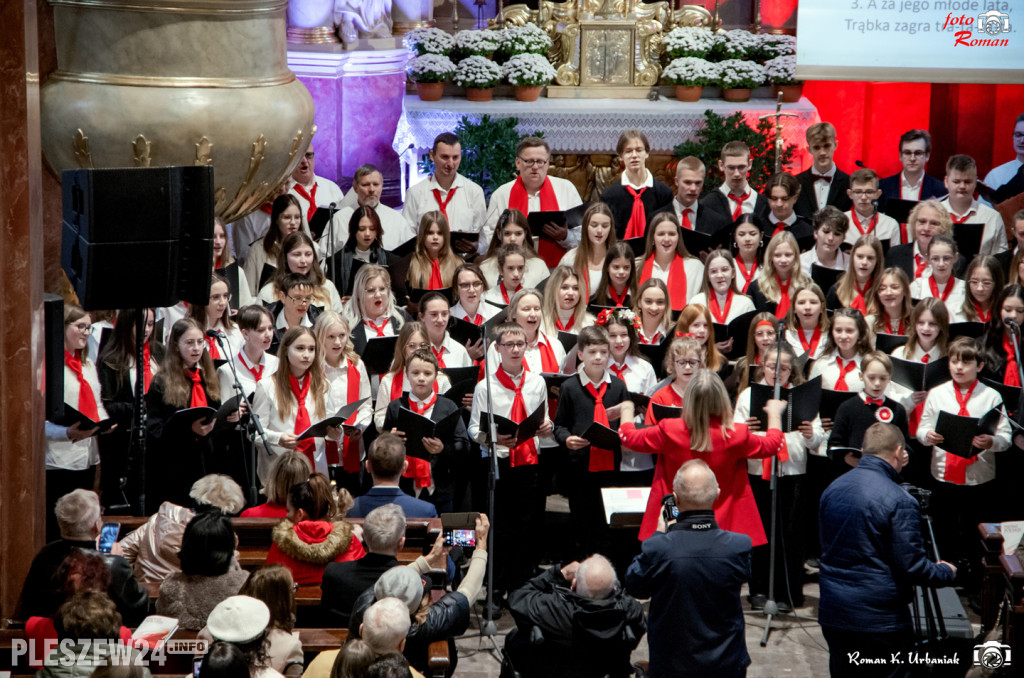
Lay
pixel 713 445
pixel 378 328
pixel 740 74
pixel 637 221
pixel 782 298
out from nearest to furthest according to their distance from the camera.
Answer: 1. pixel 713 445
2. pixel 378 328
3. pixel 782 298
4. pixel 637 221
5. pixel 740 74

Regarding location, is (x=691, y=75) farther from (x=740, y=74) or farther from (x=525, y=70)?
(x=525, y=70)

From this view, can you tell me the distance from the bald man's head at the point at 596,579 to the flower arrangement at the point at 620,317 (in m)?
2.61

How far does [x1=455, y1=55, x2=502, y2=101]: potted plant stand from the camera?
36.2 ft

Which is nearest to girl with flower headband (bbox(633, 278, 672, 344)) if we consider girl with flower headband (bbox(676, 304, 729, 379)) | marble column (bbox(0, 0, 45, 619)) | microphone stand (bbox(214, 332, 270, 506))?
girl with flower headband (bbox(676, 304, 729, 379))

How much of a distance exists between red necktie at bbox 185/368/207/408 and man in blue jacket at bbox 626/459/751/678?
274 cm

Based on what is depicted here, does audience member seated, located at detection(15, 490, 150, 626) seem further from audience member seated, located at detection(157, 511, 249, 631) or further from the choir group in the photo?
the choir group

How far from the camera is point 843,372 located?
7.11 m

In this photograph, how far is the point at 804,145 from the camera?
11.0m

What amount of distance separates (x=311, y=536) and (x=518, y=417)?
1879 millimetres

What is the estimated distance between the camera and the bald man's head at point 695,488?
491 centimetres

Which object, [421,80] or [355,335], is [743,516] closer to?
[355,335]

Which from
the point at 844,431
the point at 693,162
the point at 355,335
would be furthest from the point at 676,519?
the point at 693,162

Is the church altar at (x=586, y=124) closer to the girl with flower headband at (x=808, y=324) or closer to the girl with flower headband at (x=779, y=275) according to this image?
the girl with flower headband at (x=779, y=275)

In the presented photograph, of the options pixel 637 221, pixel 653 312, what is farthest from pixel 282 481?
pixel 637 221
